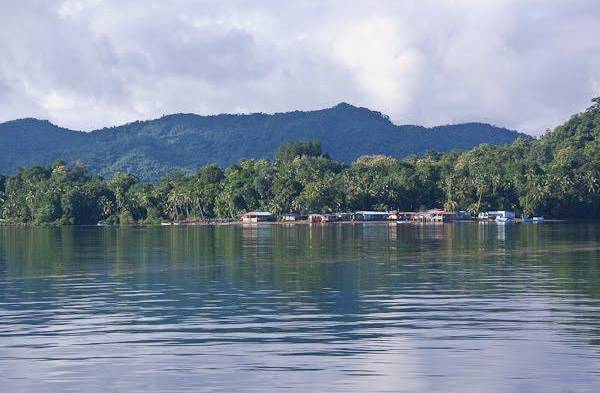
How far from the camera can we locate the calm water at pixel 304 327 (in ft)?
74.2

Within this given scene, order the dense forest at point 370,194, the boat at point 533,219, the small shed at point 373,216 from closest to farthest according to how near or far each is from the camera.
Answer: the boat at point 533,219 < the dense forest at point 370,194 < the small shed at point 373,216

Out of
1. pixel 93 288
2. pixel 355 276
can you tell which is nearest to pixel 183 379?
pixel 93 288

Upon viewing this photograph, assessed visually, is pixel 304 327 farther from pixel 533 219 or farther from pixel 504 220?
pixel 533 219

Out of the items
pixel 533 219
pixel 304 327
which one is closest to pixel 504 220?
pixel 533 219

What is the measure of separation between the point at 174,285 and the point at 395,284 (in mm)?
9395

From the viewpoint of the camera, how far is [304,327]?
29688mm

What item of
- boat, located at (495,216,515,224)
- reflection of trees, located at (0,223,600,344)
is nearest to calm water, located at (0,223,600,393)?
reflection of trees, located at (0,223,600,344)

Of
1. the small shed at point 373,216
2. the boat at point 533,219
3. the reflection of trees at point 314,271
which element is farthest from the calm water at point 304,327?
the small shed at point 373,216

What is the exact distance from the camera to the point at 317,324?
3034cm

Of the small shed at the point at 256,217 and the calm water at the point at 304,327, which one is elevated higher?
the small shed at the point at 256,217

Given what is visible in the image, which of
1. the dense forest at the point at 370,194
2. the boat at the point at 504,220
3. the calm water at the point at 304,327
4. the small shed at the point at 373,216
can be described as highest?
the dense forest at the point at 370,194

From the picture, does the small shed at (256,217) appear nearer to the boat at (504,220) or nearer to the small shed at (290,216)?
the small shed at (290,216)

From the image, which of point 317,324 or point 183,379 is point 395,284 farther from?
point 183,379

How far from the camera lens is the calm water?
22625 mm
